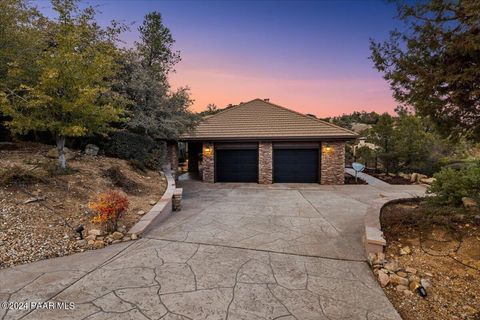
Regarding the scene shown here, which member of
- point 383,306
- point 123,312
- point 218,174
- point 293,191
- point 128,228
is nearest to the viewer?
point 123,312

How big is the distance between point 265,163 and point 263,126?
7.54 feet

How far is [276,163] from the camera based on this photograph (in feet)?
44.2

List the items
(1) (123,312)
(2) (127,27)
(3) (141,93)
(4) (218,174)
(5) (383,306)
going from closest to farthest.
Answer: (1) (123,312), (5) (383,306), (3) (141,93), (2) (127,27), (4) (218,174)

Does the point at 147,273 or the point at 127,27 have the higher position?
the point at 127,27

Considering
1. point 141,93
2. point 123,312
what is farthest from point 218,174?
point 123,312

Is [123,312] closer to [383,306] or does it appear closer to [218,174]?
[383,306]

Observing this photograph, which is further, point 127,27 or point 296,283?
point 127,27

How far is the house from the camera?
12.8m

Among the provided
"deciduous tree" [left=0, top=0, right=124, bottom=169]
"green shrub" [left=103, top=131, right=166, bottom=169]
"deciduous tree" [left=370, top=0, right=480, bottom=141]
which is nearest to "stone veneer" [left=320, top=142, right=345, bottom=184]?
"deciduous tree" [left=370, top=0, right=480, bottom=141]

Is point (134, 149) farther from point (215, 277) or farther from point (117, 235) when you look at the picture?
point (215, 277)

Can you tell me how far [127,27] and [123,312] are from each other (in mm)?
13309

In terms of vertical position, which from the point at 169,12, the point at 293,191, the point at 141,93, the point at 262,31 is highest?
the point at 169,12

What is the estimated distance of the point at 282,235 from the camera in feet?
17.0

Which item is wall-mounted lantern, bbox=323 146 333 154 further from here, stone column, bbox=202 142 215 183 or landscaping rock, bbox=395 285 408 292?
landscaping rock, bbox=395 285 408 292
